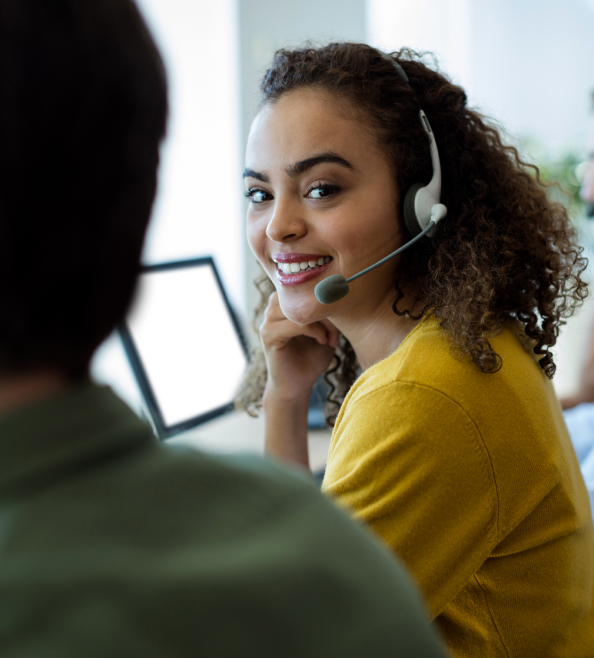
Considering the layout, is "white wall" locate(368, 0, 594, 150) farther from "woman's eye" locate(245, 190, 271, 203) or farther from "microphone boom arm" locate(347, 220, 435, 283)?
"microphone boom arm" locate(347, 220, 435, 283)

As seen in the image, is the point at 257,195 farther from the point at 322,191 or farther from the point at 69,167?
the point at 69,167

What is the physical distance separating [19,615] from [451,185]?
937 mm

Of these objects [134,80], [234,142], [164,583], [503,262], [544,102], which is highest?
[134,80]

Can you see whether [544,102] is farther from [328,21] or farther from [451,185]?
[451,185]

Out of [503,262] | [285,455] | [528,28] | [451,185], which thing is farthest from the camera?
[528,28]

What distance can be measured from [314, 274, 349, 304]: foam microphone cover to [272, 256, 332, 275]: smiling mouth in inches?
2.9

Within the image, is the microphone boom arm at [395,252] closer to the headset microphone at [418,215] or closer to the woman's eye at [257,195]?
the headset microphone at [418,215]

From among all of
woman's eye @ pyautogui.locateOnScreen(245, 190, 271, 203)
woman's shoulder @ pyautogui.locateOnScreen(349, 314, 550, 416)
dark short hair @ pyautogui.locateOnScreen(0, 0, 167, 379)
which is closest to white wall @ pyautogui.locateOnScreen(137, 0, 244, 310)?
woman's eye @ pyautogui.locateOnScreen(245, 190, 271, 203)

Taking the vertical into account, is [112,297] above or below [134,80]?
below

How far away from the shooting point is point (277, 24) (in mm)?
2557

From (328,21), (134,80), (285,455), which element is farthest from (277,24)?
(134,80)

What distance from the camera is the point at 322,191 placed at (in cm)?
99

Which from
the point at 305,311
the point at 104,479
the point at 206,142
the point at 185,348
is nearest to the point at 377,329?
the point at 305,311

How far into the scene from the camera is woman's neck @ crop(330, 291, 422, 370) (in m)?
1.02
